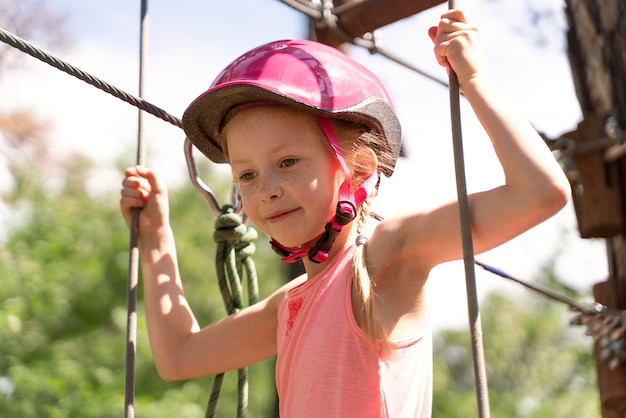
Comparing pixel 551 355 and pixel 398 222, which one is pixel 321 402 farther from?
pixel 551 355

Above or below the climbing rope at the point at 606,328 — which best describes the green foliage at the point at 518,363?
above

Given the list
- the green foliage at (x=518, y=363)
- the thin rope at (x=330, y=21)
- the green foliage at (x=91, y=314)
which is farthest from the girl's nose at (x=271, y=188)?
the green foliage at (x=518, y=363)

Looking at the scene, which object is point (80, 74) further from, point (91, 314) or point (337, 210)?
point (91, 314)

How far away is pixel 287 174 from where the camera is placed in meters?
1.75

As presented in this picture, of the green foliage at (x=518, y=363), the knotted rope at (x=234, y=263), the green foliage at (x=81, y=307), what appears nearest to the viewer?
the knotted rope at (x=234, y=263)

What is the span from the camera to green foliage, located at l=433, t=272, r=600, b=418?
15969 mm

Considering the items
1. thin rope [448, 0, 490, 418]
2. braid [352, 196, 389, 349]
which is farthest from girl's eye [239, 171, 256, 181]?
thin rope [448, 0, 490, 418]

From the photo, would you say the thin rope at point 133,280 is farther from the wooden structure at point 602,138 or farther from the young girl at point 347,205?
the wooden structure at point 602,138

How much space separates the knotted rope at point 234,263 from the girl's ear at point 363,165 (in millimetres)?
477

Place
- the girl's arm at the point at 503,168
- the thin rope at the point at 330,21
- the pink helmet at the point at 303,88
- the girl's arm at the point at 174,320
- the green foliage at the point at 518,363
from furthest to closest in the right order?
the green foliage at the point at 518,363
the thin rope at the point at 330,21
the girl's arm at the point at 174,320
the pink helmet at the point at 303,88
the girl's arm at the point at 503,168

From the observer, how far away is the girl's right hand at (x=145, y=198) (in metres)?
2.26

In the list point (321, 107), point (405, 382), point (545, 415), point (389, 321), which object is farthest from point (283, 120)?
point (545, 415)

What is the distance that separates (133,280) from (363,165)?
549 millimetres

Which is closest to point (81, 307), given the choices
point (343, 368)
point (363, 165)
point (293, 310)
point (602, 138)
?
point (602, 138)
